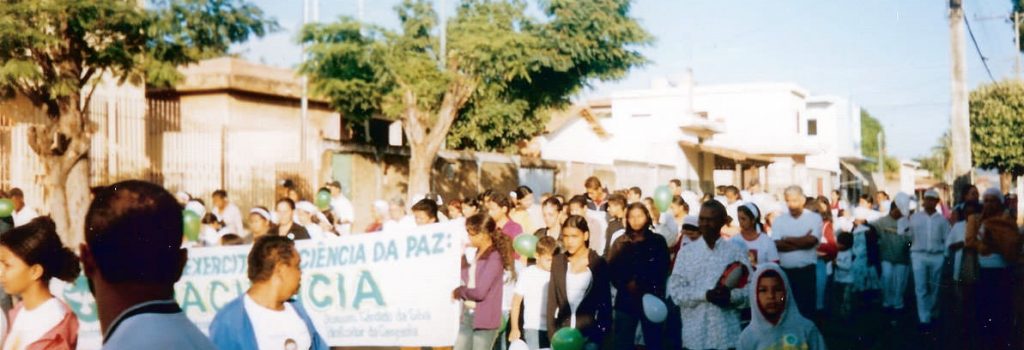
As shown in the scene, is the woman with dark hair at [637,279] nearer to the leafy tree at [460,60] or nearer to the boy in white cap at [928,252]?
the boy in white cap at [928,252]

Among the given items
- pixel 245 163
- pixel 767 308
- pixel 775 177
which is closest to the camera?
pixel 767 308

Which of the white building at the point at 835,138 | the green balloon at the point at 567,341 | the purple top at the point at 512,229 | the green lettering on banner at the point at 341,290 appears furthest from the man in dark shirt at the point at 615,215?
the white building at the point at 835,138

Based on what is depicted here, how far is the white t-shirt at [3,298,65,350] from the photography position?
4531mm

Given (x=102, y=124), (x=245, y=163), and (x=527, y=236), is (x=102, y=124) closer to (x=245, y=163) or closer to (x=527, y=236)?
(x=245, y=163)

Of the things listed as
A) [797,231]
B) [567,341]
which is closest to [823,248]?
[797,231]

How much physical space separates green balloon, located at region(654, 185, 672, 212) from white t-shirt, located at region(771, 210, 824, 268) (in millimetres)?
1695

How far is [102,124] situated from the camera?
15828 mm

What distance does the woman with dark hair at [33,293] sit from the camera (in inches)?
179

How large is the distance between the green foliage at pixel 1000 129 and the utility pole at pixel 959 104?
14396 millimetres

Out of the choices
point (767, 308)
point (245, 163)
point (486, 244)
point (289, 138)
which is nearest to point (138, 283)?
point (767, 308)

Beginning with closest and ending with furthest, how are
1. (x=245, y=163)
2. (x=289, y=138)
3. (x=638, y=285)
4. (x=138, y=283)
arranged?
(x=138, y=283) → (x=638, y=285) → (x=245, y=163) → (x=289, y=138)

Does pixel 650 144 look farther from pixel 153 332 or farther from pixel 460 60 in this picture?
pixel 153 332

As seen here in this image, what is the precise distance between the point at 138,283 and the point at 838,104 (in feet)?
173

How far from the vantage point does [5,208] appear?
34.4 ft
